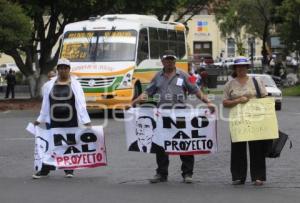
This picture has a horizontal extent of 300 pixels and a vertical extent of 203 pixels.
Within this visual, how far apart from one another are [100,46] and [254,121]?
47.5 ft

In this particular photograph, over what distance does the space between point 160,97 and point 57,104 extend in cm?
162

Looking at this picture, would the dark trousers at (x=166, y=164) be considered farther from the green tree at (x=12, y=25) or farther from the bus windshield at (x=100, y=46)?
the green tree at (x=12, y=25)

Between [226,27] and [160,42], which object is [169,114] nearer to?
[160,42]

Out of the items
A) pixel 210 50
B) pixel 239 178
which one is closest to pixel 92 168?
pixel 239 178

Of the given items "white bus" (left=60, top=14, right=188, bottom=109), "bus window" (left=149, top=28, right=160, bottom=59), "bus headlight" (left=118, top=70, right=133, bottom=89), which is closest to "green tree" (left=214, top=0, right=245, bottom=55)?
"bus window" (left=149, top=28, right=160, bottom=59)

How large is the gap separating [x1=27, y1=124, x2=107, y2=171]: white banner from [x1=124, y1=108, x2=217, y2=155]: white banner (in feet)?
2.21

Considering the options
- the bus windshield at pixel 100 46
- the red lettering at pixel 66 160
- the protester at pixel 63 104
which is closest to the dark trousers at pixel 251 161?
the protester at pixel 63 104

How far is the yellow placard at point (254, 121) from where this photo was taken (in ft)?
32.9

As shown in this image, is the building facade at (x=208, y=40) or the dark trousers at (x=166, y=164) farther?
the building facade at (x=208, y=40)

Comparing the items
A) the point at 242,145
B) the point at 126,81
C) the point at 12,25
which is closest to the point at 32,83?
the point at 12,25

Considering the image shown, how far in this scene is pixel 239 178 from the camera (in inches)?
400

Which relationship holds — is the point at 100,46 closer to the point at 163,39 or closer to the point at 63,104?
the point at 163,39

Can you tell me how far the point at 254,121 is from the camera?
397 inches

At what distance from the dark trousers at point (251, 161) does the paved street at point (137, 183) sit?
171mm
